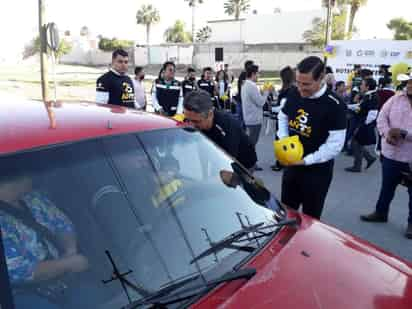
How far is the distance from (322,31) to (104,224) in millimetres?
44201

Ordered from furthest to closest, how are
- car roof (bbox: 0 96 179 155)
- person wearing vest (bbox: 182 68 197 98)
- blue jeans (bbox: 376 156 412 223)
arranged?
person wearing vest (bbox: 182 68 197 98)
blue jeans (bbox: 376 156 412 223)
car roof (bbox: 0 96 179 155)

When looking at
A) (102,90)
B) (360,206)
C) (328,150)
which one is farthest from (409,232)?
(102,90)

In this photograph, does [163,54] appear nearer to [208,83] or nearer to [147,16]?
[147,16]

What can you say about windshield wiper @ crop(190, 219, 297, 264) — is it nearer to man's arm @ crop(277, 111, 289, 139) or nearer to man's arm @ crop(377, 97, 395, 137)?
man's arm @ crop(277, 111, 289, 139)

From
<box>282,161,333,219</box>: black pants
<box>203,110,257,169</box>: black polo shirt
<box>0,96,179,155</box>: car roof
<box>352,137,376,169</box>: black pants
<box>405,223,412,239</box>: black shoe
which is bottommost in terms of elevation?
<box>405,223,412,239</box>: black shoe

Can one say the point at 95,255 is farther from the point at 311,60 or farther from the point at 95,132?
the point at 311,60

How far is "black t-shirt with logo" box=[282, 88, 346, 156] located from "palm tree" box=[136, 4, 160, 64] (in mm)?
78513

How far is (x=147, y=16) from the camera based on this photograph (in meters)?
77.1

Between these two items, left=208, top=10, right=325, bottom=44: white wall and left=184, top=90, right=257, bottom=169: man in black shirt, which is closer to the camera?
left=184, top=90, right=257, bottom=169: man in black shirt

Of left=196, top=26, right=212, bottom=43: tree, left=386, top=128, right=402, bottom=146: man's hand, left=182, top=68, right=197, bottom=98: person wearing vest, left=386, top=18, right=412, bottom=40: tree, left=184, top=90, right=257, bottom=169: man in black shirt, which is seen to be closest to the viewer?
left=184, top=90, right=257, bottom=169: man in black shirt

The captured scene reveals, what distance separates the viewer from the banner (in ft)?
41.3

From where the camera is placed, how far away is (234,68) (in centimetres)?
4488

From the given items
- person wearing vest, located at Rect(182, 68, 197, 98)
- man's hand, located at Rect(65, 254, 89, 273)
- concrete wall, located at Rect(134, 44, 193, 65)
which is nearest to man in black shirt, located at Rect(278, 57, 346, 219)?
man's hand, located at Rect(65, 254, 89, 273)

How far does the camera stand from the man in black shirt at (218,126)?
2.86 m
